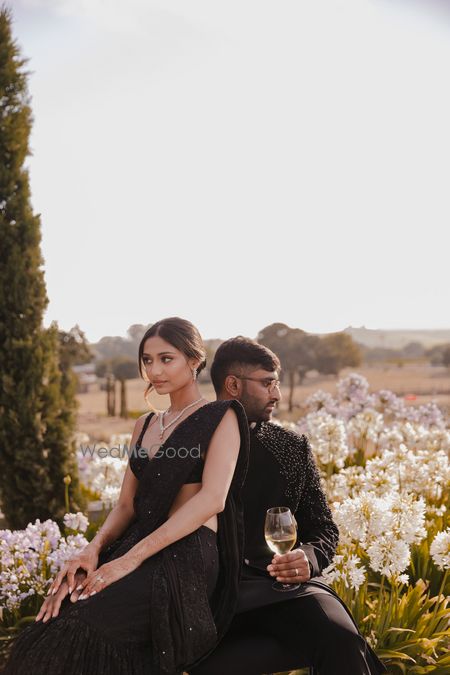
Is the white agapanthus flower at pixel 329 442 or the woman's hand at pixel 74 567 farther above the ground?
the white agapanthus flower at pixel 329 442

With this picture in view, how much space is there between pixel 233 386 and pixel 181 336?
1.51 ft

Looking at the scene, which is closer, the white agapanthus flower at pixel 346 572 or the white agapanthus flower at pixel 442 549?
the white agapanthus flower at pixel 346 572

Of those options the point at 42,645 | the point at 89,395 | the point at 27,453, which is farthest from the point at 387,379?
the point at 42,645

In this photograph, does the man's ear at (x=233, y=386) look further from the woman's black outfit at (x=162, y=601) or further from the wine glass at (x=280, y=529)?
the wine glass at (x=280, y=529)

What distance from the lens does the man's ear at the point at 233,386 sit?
11.8 feet

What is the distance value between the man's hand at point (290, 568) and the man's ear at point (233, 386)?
0.92 metres

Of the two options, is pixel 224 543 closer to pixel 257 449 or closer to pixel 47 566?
pixel 257 449

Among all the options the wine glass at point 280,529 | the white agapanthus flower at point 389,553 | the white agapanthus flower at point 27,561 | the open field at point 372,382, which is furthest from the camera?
the open field at point 372,382

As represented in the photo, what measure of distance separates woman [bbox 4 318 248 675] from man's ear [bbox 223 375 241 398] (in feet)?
0.72

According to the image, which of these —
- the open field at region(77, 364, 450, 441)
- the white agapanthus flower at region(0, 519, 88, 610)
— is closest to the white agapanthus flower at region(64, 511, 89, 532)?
the white agapanthus flower at region(0, 519, 88, 610)

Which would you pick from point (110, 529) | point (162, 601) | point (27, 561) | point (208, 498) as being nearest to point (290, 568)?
point (208, 498)

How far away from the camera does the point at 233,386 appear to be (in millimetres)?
3600

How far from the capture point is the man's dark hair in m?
3.55

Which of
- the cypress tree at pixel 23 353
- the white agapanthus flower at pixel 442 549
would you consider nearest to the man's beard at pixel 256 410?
the white agapanthus flower at pixel 442 549
